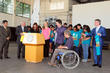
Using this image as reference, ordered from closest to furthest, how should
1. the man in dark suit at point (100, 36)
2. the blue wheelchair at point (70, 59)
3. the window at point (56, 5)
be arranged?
1. the blue wheelchair at point (70, 59)
2. the man in dark suit at point (100, 36)
3. the window at point (56, 5)

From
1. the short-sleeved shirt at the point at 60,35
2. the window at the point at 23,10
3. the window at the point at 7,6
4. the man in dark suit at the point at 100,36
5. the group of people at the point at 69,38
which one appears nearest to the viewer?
the group of people at the point at 69,38

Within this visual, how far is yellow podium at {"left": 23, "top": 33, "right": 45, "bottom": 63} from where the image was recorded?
173 inches

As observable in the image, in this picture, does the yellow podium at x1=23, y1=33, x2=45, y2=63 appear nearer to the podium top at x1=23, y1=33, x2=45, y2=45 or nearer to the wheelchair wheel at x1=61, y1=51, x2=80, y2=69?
the podium top at x1=23, y1=33, x2=45, y2=45

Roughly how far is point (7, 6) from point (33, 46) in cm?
1211

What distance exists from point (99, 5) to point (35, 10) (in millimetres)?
7478

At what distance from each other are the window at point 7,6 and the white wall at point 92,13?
7.04 metres

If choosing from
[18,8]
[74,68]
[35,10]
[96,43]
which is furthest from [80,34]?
[18,8]

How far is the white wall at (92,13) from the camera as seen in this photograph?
11.8m

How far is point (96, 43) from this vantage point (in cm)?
414

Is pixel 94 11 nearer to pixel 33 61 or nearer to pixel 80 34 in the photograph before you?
pixel 80 34

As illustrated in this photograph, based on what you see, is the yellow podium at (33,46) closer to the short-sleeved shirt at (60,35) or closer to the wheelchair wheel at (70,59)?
the short-sleeved shirt at (60,35)

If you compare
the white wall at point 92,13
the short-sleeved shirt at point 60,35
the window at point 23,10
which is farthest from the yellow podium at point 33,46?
the window at point 23,10

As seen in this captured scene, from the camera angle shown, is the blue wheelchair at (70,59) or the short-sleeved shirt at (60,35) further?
the short-sleeved shirt at (60,35)

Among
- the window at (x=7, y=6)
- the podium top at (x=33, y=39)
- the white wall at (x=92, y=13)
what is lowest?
the podium top at (x=33, y=39)
